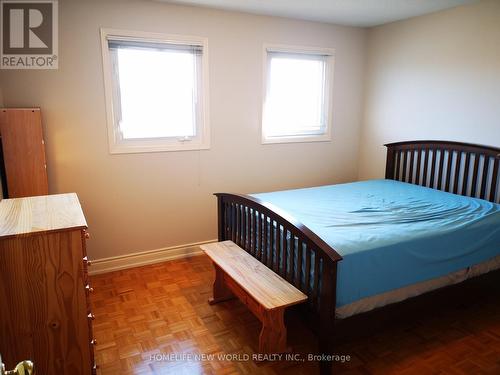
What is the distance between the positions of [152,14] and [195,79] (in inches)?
25.2

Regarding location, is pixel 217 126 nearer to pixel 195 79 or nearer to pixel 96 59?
pixel 195 79

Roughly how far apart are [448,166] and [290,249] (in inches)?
80.9

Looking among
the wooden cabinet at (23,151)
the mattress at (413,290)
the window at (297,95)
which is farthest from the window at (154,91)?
the mattress at (413,290)

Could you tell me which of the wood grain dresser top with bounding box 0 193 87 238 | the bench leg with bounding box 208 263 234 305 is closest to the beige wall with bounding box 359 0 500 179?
the bench leg with bounding box 208 263 234 305

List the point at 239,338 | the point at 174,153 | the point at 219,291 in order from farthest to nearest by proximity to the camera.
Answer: the point at 174,153 → the point at 219,291 → the point at 239,338

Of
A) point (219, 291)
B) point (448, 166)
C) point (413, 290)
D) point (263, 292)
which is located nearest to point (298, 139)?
point (448, 166)

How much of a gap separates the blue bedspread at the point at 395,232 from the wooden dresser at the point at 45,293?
1.30 metres

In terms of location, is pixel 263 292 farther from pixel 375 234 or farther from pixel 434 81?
pixel 434 81

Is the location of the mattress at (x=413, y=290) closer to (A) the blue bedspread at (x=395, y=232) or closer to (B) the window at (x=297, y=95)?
(A) the blue bedspread at (x=395, y=232)

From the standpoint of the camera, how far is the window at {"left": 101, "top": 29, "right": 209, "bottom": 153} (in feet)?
10.3

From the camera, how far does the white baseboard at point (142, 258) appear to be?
10.9ft

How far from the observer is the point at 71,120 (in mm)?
3041

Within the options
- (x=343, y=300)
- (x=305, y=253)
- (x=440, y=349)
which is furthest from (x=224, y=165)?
(x=440, y=349)

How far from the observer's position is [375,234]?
7.35ft
